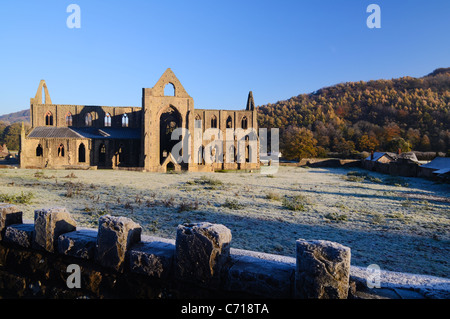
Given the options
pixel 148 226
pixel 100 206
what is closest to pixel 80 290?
pixel 148 226

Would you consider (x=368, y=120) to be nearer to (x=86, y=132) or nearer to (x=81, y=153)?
(x=86, y=132)

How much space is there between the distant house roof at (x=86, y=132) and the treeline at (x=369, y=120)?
103ft

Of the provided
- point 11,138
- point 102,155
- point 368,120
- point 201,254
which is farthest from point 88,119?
point 368,120

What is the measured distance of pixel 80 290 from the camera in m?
2.54

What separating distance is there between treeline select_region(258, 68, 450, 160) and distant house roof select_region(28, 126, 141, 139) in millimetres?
31419

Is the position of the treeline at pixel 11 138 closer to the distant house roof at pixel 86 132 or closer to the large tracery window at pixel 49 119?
the large tracery window at pixel 49 119

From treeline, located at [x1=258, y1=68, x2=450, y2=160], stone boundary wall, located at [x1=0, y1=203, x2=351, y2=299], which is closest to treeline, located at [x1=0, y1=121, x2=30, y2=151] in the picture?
treeline, located at [x1=258, y1=68, x2=450, y2=160]

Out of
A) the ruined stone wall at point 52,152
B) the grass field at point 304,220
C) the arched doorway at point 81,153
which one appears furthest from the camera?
the arched doorway at point 81,153

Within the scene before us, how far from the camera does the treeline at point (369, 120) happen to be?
6125cm

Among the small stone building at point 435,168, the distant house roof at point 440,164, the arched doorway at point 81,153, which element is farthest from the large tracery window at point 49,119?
the distant house roof at point 440,164

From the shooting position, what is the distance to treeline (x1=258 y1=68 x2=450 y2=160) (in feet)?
201

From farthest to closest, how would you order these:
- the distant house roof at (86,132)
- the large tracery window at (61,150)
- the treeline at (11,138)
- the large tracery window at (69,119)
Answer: the treeline at (11,138) < the large tracery window at (69,119) < the distant house roof at (86,132) < the large tracery window at (61,150)

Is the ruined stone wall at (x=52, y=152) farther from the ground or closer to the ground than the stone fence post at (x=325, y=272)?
farther from the ground

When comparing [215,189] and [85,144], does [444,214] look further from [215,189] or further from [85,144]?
[85,144]
